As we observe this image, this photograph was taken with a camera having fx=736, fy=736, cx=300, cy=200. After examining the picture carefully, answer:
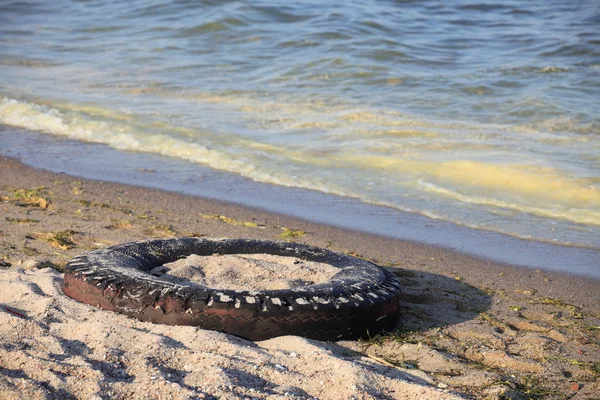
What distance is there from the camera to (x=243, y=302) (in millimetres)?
3504

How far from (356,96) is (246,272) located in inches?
319

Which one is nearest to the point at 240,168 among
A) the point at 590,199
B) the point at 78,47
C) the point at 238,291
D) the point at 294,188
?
the point at 294,188

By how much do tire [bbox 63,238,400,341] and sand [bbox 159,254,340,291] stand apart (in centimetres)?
15

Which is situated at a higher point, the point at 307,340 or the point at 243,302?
the point at 243,302

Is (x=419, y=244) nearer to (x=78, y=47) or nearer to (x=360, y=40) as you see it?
(x=360, y=40)

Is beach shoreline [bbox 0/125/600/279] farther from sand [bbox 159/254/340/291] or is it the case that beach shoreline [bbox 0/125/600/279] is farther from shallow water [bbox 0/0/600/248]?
sand [bbox 159/254/340/291]

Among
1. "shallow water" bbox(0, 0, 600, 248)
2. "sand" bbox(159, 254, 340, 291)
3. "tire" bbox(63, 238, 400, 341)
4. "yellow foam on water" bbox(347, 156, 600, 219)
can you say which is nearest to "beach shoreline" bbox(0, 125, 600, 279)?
"shallow water" bbox(0, 0, 600, 248)

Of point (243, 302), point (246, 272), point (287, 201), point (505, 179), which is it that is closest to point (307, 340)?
point (243, 302)

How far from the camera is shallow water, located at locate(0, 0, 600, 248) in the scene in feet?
24.8

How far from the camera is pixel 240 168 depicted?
26.2 ft

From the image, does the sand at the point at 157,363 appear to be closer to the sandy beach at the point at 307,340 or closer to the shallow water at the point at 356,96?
the sandy beach at the point at 307,340

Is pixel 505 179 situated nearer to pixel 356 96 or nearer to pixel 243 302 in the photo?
pixel 356 96

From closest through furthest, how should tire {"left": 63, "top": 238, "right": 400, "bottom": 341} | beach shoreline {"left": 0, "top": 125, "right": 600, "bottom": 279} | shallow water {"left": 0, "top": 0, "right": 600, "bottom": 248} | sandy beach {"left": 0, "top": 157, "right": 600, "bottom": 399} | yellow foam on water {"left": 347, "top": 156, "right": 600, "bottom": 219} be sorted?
1. sandy beach {"left": 0, "top": 157, "right": 600, "bottom": 399}
2. tire {"left": 63, "top": 238, "right": 400, "bottom": 341}
3. beach shoreline {"left": 0, "top": 125, "right": 600, "bottom": 279}
4. yellow foam on water {"left": 347, "top": 156, "right": 600, "bottom": 219}
5. shallow water {"left": 0, "top": 0, "right": 600, "bottom": 248}

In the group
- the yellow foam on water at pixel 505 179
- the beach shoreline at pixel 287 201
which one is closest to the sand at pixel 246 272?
the beach shoreline at pixel 287 201
